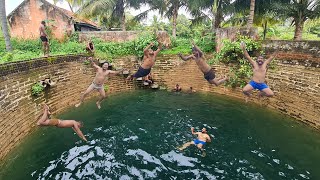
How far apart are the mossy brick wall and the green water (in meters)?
0.54

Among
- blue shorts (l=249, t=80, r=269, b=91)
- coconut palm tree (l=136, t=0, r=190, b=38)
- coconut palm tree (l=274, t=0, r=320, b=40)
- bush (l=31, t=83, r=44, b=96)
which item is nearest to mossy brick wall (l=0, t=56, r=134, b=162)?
bush (l=31, t=83, r=44, b=96)

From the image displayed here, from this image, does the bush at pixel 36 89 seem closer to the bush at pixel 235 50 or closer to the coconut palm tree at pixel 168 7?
the bush at pixel 235 50

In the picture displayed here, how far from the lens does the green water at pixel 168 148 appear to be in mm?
7008

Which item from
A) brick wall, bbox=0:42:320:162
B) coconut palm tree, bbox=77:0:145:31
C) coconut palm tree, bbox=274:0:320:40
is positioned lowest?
brick wall, bbox=0:42:320:162

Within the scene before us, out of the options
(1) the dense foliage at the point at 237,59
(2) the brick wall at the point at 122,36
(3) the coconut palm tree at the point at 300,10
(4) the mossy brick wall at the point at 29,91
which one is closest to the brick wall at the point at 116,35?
(2) the brick wall at the point at 122,36

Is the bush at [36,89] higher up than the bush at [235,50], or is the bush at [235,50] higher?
the bush at [235,50]

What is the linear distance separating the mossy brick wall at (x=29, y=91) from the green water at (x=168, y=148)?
1.76 feet

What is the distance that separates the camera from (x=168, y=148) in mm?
8406

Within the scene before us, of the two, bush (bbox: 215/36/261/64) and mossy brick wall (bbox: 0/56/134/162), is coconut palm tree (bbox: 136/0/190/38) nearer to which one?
bush (bbox: 215/36/261/64)

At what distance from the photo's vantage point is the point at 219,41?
15.1 metres

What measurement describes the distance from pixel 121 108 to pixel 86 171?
573cm

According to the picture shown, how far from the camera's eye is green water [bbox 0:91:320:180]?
7008 millimetres

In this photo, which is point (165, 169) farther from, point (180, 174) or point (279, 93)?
point (279, 93)

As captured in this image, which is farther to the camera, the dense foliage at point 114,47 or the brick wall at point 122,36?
the brick wall at point 122,36
